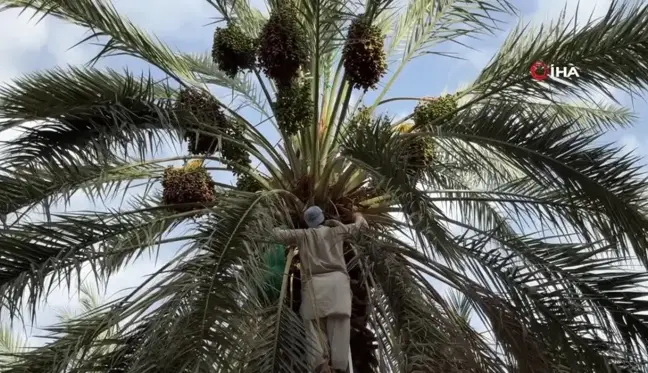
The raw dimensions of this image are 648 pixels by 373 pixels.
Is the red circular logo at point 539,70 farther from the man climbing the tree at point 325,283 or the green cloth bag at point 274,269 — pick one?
the green cloth bag at point 274,269

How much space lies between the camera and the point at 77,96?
558cm

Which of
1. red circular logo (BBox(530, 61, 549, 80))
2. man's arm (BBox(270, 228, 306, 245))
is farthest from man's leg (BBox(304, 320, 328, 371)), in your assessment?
red circular logo (BBox(530, 61, 549, 80))

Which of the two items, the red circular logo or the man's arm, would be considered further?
the red circular logo

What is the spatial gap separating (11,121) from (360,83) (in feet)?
6.99

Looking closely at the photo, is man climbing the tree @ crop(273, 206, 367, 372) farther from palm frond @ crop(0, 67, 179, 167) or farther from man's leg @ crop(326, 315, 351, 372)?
palm frond @ crop(0, 67, 179, 167)

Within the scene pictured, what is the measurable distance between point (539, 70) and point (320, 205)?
1.81m

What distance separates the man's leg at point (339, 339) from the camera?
5.73 meters

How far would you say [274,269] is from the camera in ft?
19.9

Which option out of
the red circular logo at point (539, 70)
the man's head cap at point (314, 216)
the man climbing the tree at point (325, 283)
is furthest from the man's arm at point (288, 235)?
the red circular logo at point (539, 70)

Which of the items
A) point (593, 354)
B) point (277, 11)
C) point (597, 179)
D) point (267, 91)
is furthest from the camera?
point (267, 91)

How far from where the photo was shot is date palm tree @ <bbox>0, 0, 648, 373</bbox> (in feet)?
16.4

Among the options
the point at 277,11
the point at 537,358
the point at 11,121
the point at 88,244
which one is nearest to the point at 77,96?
the point at 11,121

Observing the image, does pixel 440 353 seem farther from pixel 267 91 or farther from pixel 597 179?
pixel 267 91
